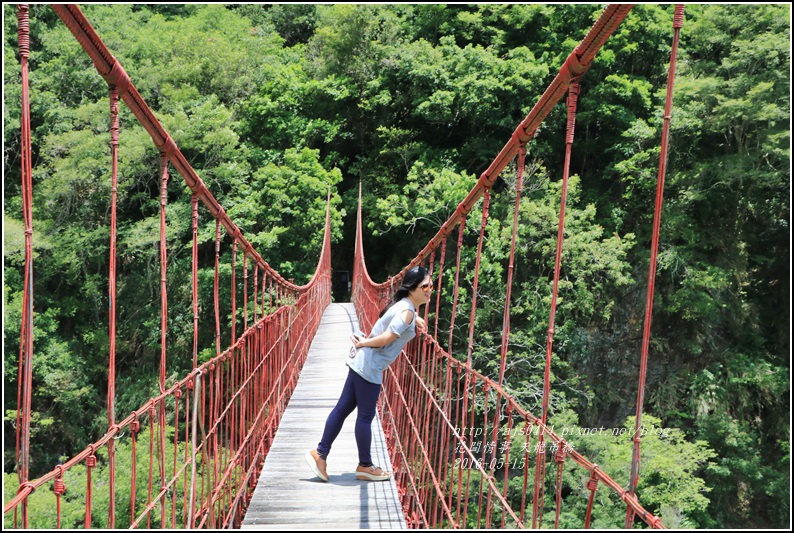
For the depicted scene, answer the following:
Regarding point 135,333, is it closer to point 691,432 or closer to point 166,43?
point 166,43

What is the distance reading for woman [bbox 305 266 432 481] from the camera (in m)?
1.87

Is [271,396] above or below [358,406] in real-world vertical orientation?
below

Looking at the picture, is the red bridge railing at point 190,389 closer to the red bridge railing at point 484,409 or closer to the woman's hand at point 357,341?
the woman's hand at point 357,341

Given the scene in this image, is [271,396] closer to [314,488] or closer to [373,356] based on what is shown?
[314,488]

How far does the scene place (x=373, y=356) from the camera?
1949mm

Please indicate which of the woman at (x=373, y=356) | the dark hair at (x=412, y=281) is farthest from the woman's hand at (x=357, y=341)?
the dark hair at (x=412, y=281)

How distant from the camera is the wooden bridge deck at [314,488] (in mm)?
1839

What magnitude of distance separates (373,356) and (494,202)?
6.89 metres

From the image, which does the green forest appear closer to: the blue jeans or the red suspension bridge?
the red suspension bridge

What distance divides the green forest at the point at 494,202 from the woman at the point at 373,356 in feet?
17.1

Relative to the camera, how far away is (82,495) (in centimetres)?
743

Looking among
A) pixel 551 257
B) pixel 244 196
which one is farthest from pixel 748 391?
pixel 244 196

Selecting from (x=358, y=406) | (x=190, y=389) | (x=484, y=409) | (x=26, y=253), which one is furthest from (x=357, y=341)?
(x=26, y=253)

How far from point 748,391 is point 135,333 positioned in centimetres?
773
